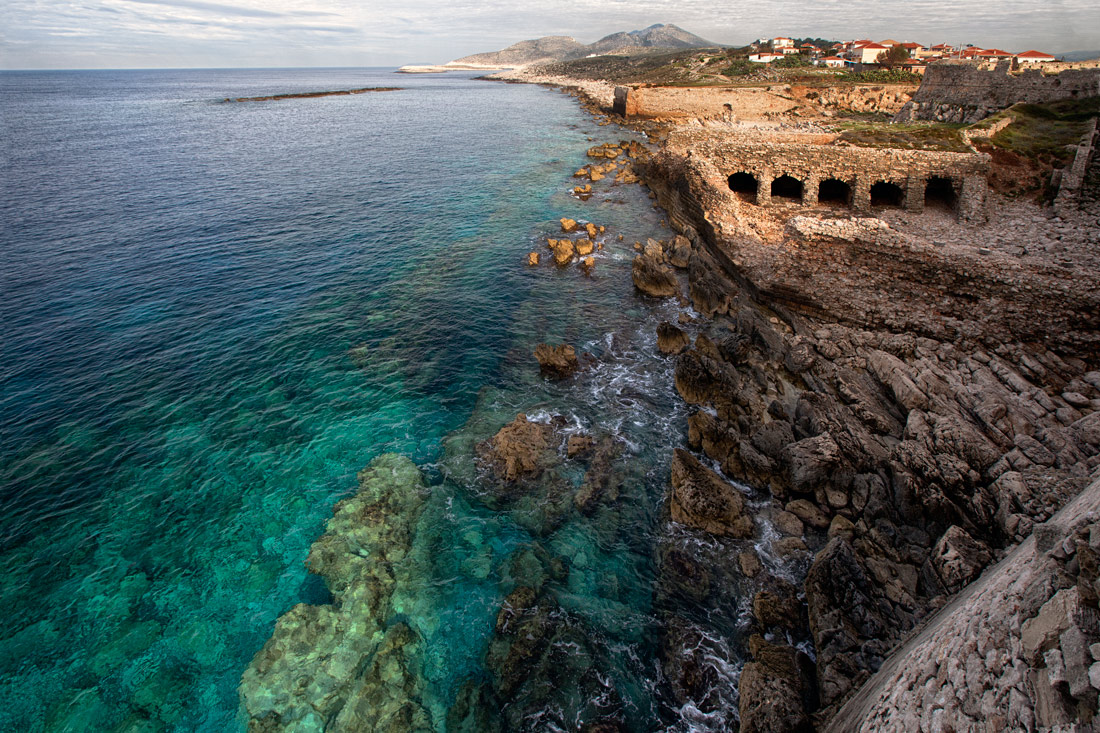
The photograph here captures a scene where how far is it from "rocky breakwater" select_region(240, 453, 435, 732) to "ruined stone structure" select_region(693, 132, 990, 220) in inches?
1444

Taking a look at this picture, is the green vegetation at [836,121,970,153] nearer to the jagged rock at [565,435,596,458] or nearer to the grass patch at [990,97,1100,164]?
the grass patch at [990,97,1100,164]

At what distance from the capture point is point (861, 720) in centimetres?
930

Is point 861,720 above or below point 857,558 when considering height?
above

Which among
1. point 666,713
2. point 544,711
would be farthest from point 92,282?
point 666,713

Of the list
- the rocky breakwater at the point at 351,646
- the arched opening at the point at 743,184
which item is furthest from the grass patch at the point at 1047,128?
the rocky breakwater at the point at 351,646

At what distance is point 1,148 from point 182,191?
47.9 metres

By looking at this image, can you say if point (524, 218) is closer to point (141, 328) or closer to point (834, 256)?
point (834, 256)

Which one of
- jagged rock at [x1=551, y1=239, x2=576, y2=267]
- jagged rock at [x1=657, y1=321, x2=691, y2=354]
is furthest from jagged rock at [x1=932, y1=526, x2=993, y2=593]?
jagged rock at [x1=551, y1=239, x2=576, y2=267]

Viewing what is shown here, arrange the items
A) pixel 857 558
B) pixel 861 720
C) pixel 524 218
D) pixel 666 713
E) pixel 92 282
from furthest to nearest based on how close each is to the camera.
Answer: pixel 524 218
pixel 92 282
pixel 857 558
pixel 666 713
pixel 861 720

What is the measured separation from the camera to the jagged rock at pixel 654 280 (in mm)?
32625

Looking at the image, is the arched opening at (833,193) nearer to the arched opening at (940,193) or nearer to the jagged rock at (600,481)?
the arched opening at (940,193)

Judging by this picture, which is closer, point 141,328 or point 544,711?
point 544,711

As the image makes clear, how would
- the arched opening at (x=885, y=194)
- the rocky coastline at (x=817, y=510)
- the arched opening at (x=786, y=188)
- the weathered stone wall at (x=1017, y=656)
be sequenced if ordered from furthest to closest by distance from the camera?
the arched opening at (x=786, y=188)
the arched opening at (x=885, y=194)
the rocky coastline at (x=817, y=510)
the weathered stone wall at (x=1017, y=656)

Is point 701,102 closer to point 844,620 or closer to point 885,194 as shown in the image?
point 885,194
